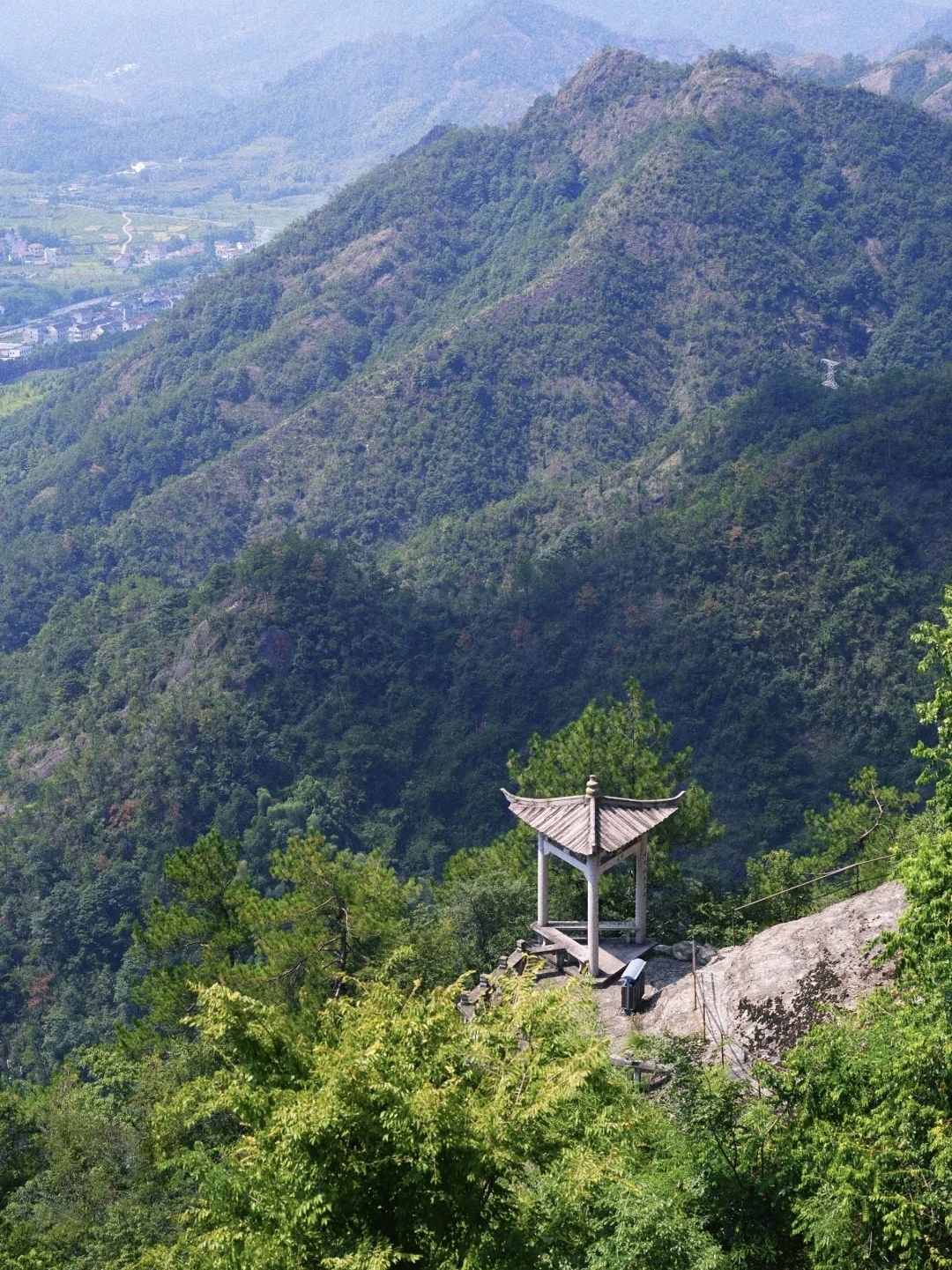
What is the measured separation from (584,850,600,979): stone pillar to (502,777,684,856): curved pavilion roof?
257 millimetres

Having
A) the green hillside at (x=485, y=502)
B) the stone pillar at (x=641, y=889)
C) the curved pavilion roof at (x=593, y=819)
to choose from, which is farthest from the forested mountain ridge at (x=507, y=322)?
the stone pillar at (x=641, y=889)

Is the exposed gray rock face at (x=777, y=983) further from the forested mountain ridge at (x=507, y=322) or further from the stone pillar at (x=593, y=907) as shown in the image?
the forested mountain ridge at (x=507, y=322)

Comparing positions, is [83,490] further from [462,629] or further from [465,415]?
[462,629]

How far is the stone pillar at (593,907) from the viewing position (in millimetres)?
22125

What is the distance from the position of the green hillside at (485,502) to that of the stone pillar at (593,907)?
34169 mm

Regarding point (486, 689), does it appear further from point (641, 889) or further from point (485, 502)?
point (641, 889)

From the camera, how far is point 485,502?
10788cm

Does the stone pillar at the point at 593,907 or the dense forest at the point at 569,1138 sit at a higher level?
the dense forest at the point at 569,1138

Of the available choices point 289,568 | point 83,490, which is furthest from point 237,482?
point 289,568

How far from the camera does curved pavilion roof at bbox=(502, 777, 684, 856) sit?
73.2 feet

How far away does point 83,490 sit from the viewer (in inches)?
4902

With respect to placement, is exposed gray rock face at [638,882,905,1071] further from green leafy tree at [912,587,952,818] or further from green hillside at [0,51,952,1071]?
green hillside at [0,51,952,1071]

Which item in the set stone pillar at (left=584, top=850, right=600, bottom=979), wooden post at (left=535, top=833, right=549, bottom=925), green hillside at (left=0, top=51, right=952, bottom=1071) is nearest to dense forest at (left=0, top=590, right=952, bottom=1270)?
stone pillar at (left=584, top=850, right=600, bottom=979)

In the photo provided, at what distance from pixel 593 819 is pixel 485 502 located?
86739mm
